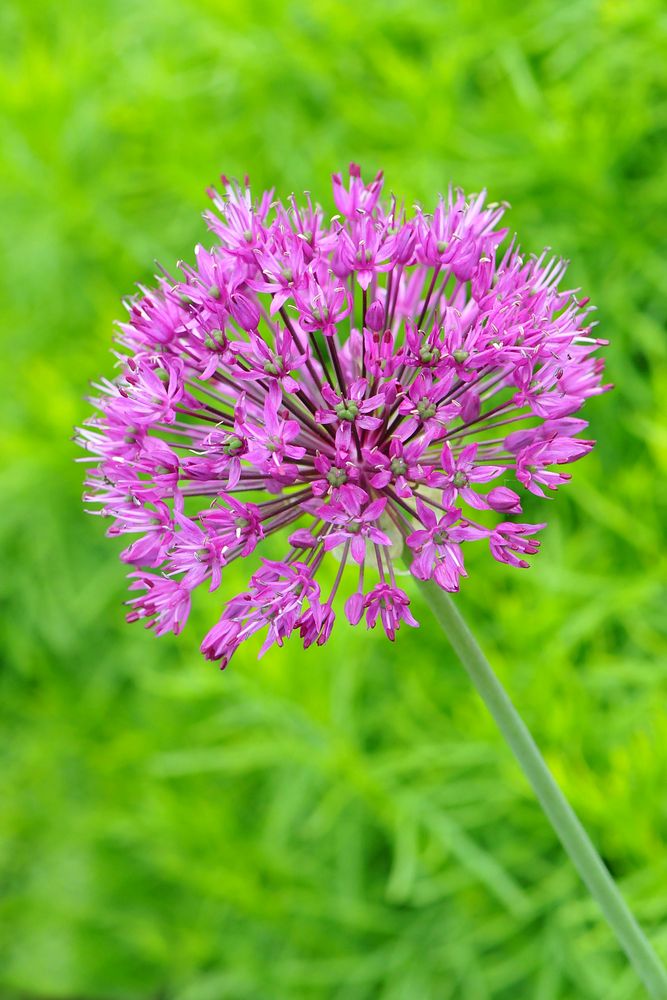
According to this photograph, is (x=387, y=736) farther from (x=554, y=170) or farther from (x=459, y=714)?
(x=554, y=170)

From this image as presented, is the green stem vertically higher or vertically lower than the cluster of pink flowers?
lower

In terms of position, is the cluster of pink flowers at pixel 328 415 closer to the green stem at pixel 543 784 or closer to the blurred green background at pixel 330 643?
the green stem at pixel 543 784

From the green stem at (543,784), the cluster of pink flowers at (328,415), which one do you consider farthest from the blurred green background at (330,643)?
the cluster of pink flowers at (328,415)

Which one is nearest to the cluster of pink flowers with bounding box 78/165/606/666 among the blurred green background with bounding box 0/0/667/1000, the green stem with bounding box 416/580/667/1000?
the green stem with bounding box 416/580/667/1000

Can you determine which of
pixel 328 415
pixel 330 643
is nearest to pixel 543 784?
pixel 328 415

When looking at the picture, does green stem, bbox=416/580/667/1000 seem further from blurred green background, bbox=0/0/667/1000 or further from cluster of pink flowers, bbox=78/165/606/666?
blurred green background, bbox=0/0/667/1000

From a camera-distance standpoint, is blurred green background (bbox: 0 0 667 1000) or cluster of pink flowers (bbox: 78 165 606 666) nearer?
cluster of pink flowers (bbox: 78 165 606 666)

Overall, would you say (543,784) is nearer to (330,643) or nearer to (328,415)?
(328,415)
